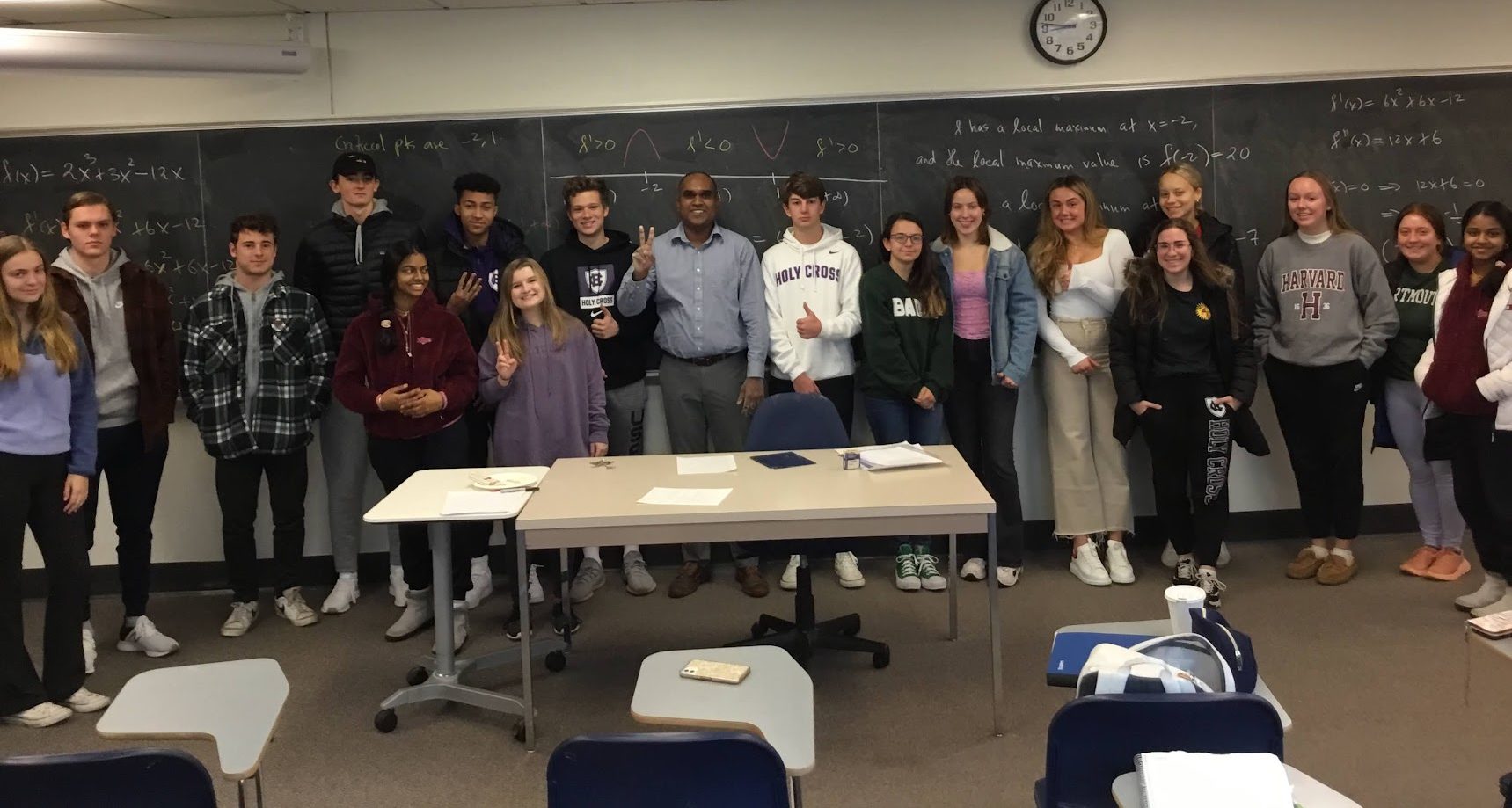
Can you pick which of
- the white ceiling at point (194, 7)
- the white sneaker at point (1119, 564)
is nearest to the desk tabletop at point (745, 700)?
the white sneaker at point (1119, 564)

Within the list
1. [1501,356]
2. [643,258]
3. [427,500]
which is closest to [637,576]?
[643,258]

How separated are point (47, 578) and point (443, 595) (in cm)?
128

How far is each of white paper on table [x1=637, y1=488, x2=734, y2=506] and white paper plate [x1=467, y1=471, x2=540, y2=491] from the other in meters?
0.43

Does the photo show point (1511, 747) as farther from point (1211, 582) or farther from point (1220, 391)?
point (1220, 391)

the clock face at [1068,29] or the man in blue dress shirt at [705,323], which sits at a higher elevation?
the clock face at [1068,29]

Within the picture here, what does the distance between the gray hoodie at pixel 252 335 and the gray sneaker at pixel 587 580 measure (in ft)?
4.74

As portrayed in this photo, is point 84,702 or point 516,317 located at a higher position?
point 516,317

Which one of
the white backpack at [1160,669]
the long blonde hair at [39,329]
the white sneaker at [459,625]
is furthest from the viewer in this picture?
the white sneaker at [459,625]

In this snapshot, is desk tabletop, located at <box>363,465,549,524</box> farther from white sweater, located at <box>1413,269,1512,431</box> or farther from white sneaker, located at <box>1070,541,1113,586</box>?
white sweater, located at <box>1413,269,1512,431</box>

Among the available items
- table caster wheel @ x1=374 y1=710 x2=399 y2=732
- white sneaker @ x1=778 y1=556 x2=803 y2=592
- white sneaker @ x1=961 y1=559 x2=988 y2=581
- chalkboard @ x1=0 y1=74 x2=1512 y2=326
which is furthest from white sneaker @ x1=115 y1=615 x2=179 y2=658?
white sneaker @ x1=961 y1=559 x2=988 y2=581

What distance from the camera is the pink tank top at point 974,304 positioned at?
15.1 ft

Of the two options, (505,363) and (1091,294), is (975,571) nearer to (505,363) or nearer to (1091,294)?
(1091,294)

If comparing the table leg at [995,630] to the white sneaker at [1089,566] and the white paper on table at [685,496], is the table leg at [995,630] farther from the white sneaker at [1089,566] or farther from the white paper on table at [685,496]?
the white sneaker at [1089,566]

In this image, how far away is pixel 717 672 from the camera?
7.23ft
